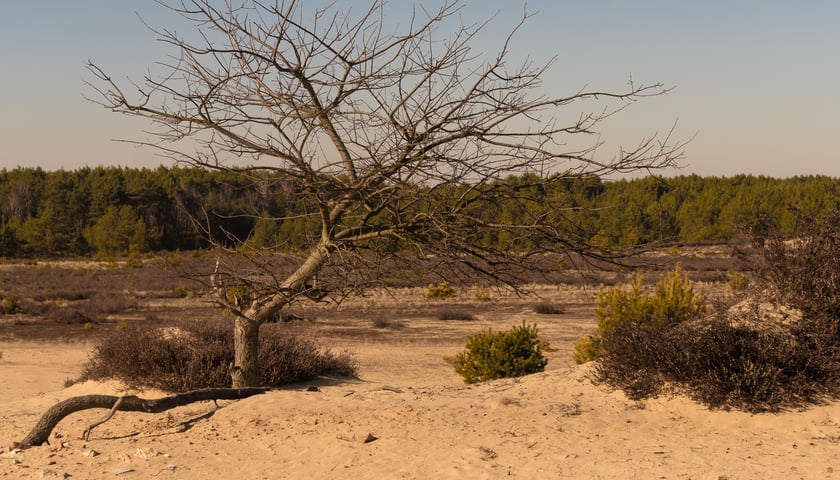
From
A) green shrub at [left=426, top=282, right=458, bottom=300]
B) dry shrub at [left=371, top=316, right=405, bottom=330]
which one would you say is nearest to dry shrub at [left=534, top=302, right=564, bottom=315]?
green shrub at [left=426, top=282, right=458, bottom=300]

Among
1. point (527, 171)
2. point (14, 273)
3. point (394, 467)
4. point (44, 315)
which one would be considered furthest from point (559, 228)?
point (14, 273)

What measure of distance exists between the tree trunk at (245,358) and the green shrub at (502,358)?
4240 mm

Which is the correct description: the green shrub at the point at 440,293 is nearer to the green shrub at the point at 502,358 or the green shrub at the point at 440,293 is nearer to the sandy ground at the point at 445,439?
the green shrub at the point at 502,358

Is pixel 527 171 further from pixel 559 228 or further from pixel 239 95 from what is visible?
pixel 239 95

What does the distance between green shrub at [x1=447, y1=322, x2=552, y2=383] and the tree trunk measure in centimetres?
424

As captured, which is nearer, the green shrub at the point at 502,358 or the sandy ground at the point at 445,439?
the sandy ground at the point at 445,439

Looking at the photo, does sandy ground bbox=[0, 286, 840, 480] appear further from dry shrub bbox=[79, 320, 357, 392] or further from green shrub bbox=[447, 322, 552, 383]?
green shrub bbox=[447, 322, 552, 383]

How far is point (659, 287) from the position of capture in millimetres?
14133

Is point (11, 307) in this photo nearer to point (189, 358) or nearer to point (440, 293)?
point (440, 293)

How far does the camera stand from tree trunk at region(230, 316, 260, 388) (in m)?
9.70

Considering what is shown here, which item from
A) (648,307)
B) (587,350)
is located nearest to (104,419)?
(587,350)

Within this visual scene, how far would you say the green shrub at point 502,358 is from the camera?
42.3ft

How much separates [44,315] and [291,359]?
21.5 metres

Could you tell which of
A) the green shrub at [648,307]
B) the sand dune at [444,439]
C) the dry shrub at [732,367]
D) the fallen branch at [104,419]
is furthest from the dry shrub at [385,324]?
the fallen branch at [104,419]
